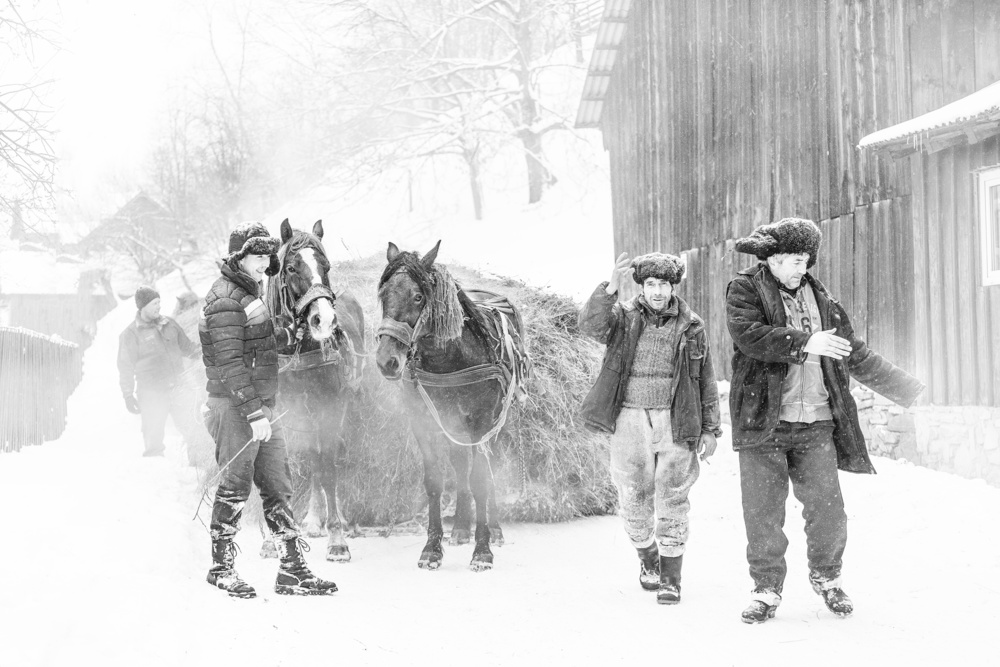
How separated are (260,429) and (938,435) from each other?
23.3 feet

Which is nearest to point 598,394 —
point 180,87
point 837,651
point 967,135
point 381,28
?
point 837,651

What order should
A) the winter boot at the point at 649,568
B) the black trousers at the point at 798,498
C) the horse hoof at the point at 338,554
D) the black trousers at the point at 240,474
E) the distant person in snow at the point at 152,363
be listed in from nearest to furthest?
the black trousers at the point at 798,498, the black trousers at the point at 240,474, the winter boot at the point at 649,568, the horse hoof at the point at 338,554, the distant person in snow at the point at 152,363

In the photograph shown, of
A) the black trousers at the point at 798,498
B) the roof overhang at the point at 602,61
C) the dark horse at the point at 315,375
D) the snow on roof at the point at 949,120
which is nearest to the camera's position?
the black trousers at the point at 798,498

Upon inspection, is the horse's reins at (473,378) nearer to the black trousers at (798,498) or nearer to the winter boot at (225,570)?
the winter boot at (225,570)

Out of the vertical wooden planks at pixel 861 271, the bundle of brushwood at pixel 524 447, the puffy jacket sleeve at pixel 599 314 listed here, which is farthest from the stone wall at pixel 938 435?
the puffy jacket sleeve at pixel 599 314

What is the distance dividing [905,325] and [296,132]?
2209cm

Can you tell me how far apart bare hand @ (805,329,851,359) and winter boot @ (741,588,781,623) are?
1262 millimetres

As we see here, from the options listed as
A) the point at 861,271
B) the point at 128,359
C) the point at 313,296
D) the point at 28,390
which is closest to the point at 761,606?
the point at 313,296

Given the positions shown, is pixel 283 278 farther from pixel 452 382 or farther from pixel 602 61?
pixel 602 61

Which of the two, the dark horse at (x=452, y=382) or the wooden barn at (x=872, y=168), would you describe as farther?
the wooden barn at (x=872, y=168)

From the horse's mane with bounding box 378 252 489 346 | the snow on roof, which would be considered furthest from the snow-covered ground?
the snow on roof

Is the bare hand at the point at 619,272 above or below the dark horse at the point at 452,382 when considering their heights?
above

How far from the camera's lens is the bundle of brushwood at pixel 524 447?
7.04 m

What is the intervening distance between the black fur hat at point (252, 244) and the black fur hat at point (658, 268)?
2.09 metres
